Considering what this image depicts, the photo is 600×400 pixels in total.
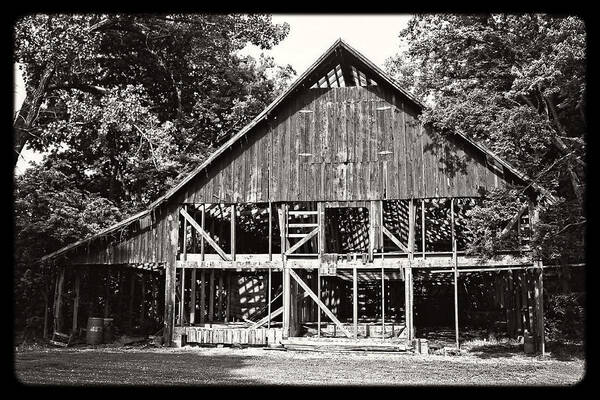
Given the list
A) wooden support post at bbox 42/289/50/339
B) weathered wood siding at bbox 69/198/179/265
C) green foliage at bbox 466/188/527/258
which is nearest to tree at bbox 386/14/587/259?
green foliage at bbox 466/188/527/258

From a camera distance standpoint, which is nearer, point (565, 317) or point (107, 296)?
point (565, 317)

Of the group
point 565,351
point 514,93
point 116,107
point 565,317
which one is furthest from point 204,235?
point 565,317

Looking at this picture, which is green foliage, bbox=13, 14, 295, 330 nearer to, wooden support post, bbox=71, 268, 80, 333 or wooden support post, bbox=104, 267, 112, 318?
wooden support post, bbox=71, 268, 80, 333

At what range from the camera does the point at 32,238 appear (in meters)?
25.7

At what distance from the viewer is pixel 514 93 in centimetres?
2131

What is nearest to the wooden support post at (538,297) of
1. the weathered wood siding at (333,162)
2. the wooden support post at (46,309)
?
the weathered wood siding at (333,162)

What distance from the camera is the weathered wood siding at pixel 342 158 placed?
22703 millimetres

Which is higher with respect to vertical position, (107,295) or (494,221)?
(494,221)

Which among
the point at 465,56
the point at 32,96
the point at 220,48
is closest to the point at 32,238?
the point at 32,96

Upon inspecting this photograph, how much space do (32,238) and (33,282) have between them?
5.99ft

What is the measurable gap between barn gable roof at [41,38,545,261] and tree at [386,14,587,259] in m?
0.85

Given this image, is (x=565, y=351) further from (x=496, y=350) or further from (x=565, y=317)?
(x=496, y=350)

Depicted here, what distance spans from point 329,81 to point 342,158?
3.52 m
